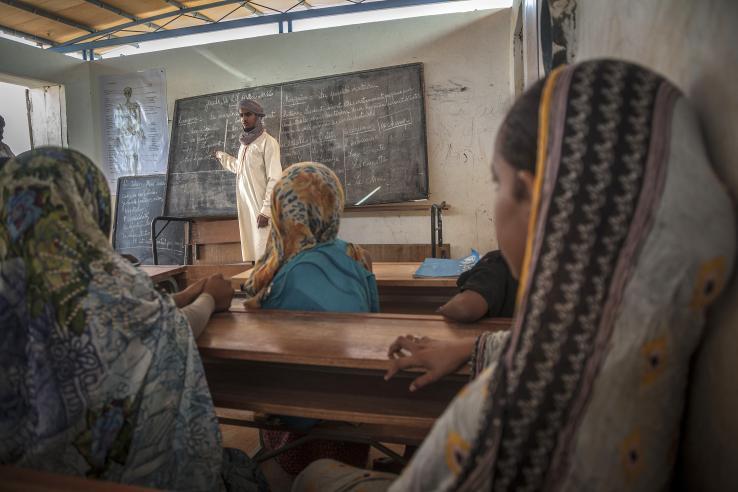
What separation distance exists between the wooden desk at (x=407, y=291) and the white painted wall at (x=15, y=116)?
6.42 metres

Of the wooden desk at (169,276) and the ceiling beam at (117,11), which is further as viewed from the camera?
the ceiling beam at (117,11)

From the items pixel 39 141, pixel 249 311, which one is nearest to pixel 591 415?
pixel 249 311

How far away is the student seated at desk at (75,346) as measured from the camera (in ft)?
3.22

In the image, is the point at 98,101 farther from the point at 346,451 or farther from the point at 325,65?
the point at 346,451

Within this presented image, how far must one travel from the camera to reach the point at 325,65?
536 cm

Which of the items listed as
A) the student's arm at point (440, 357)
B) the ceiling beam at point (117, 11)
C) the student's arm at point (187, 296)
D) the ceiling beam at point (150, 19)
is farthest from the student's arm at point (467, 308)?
the ceiling beam at point (117, 11)

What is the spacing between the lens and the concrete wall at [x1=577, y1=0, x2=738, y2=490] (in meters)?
0.54

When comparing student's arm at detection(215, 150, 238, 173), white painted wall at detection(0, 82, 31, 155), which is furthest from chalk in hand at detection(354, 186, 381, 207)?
white painted wall at detection(0, 82, 31, 155)

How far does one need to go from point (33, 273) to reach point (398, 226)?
4.31 meters

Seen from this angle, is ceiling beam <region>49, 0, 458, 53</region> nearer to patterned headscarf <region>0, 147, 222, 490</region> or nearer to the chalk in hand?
the chalk in hand

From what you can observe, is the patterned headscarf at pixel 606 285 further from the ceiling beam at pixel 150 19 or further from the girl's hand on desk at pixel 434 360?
the ceiling beam at pixel 150 19

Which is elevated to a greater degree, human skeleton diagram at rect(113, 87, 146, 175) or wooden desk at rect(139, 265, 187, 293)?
human skeleton diagram at rect(113, 87, 146, 175)

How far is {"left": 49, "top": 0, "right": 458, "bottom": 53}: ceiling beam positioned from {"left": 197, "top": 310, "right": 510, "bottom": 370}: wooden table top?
4443 mm

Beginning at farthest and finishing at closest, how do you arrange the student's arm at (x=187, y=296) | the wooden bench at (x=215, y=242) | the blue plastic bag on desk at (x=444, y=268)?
the wooden bench at (x=215, y=242)
the blue plastic bag on desk at (x=444, y=268)
the student's arm at (x=187, y=296)
